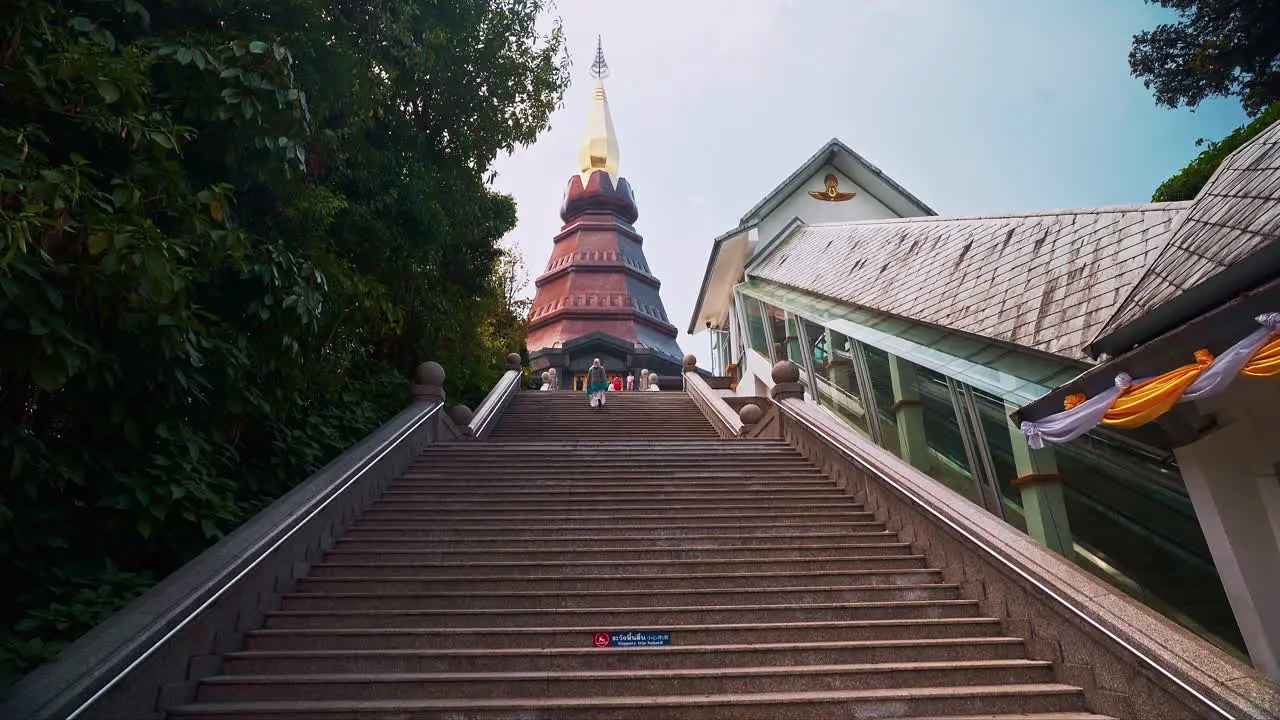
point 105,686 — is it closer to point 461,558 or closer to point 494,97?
point 461,558

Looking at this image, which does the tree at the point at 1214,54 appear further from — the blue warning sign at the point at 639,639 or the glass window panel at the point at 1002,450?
the blue warning sign at the point at 639,639

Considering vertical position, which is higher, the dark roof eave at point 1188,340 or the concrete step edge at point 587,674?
the dark roof eave at point 1188,340

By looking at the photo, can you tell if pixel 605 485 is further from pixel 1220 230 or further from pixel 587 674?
pixel 1220 230

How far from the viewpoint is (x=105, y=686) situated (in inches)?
124

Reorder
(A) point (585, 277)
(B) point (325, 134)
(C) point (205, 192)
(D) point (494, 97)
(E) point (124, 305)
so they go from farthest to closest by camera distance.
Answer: (A) point (585, 277) → (D) point (494, 97) → (B) point (325, 134) → (C) point (205, 192) → (E) point (124, 305)

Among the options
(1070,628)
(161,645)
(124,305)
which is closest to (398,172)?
(124,305)

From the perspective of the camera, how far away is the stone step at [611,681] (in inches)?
149

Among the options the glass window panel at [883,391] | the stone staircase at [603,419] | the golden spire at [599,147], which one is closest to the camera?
the glass window panel at [883,391]

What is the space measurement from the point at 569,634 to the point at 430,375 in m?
5.28

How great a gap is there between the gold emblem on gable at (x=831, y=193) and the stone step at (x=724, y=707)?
20640mm

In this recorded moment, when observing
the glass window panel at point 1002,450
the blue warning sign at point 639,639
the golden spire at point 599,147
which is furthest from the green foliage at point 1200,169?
the golden spire at point 599,147

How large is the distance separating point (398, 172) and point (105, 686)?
552 centimetres

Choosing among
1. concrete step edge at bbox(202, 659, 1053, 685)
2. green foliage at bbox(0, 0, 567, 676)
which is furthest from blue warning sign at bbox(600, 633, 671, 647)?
green foliage at bbox(0, 0, 567, 676)

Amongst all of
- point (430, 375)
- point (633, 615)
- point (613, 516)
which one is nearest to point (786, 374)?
point (613, 516)
